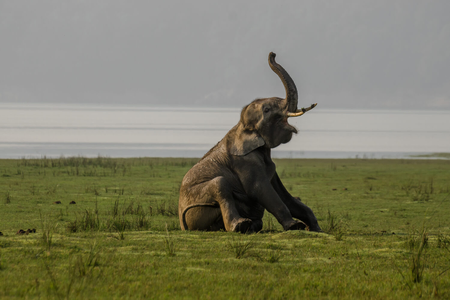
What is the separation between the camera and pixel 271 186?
30.1 ft

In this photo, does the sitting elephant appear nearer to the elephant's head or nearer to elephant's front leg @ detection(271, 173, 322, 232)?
the elephant's head

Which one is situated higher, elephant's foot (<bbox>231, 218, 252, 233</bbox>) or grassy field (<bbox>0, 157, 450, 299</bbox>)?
elephant's foot (<bbox>231, 218, 252, 233</bbox>)

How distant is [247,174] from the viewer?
918 cm

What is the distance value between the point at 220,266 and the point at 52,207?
30.1 ft

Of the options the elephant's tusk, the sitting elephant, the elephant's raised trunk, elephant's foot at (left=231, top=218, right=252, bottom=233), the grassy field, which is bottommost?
the grassy field

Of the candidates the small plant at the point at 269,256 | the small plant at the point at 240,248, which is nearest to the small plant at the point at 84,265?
the small plant at the point at 240,248

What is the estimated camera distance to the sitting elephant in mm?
8961

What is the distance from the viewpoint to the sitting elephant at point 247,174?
8961 millimetres

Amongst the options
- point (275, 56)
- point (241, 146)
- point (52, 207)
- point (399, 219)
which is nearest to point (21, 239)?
point (241, 146)

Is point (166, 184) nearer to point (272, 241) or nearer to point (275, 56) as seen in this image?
point (275, 56)

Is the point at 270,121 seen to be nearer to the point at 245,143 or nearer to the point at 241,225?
the point at 245,143

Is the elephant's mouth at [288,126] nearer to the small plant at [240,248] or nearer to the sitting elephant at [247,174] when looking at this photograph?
the sitting elephant at [247,174]

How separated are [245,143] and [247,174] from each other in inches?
19.6

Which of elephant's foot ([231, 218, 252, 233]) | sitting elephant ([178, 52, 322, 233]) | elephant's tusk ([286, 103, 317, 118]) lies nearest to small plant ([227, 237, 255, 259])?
elephant's foot ([231, 218, 252, 233])
